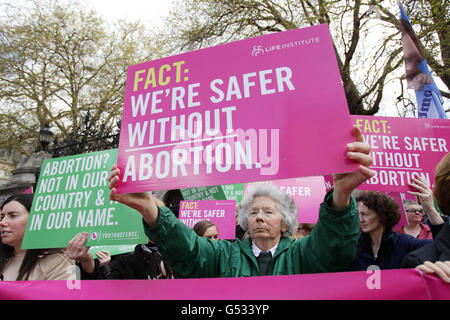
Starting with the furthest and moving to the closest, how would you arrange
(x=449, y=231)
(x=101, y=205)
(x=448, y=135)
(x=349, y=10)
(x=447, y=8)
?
1. (x=349, y=10)
2. (x=447, y=8)
3. (x=448, y=135)
4. (x=101, y=205)
5. (x=449, y=231)

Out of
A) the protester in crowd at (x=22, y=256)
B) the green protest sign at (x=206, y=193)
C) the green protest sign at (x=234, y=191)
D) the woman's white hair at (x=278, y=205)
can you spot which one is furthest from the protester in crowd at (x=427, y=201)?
the green protest sign at (x=206, y=193)

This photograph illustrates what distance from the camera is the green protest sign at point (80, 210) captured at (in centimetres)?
233

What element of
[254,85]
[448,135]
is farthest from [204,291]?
[448,135]

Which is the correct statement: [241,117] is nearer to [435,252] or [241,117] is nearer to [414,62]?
[435,252]

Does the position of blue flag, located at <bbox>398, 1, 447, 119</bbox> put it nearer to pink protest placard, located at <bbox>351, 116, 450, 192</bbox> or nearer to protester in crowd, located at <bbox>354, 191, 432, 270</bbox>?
pink protest placard, located at <bbox>351, 116, 450, 192</bbox>

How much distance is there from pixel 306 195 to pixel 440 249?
86.4 inches

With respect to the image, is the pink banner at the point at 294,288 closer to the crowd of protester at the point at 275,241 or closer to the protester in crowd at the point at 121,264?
the crowd of protester at the point at 275,241

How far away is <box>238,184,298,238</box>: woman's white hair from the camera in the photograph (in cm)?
194

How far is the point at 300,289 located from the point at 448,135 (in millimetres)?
2361

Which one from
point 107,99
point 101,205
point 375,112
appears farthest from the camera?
point 107,99

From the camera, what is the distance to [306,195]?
3.61 metres

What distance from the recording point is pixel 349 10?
28.4ft

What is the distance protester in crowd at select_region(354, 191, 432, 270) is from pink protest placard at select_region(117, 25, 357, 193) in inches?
36.2

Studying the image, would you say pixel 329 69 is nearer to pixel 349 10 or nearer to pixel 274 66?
pixel 274 66
